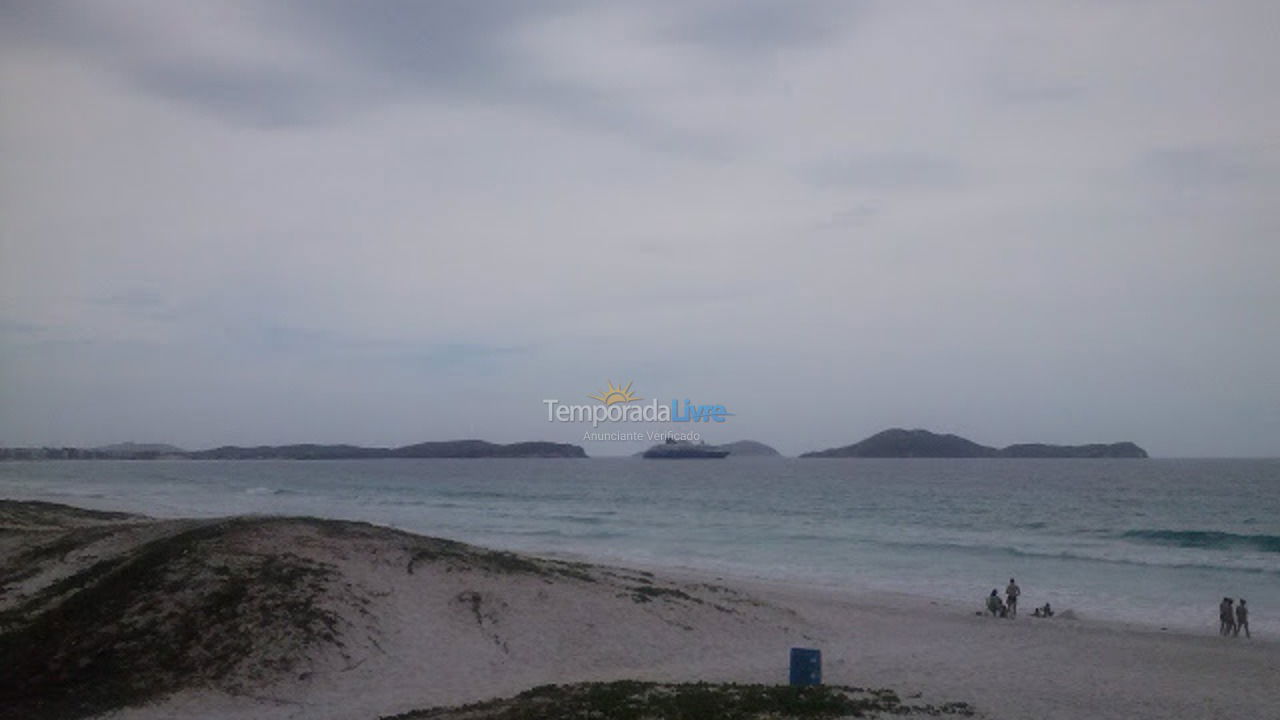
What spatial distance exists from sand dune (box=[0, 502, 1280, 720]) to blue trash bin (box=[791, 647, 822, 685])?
1.23m

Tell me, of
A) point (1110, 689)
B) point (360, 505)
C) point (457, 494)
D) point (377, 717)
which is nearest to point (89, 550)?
point (377, 717)

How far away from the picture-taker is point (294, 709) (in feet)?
44.7

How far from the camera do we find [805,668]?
1395cm

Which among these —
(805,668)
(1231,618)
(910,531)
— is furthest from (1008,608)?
(910,531)

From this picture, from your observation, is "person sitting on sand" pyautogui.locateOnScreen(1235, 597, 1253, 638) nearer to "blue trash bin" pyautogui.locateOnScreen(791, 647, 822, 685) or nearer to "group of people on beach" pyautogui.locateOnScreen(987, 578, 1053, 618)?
"group of people on beach" pyautogui.locateOnScreen(987, 578, 1053, 618)

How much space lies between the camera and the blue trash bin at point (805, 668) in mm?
13898

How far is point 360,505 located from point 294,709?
58196mm

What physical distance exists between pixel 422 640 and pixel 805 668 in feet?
20.8

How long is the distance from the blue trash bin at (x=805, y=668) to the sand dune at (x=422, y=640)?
123 centimetres

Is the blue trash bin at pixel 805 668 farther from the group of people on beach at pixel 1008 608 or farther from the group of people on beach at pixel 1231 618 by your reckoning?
the group of people on beach at pixel 1231 618

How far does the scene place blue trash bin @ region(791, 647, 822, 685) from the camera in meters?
13.9

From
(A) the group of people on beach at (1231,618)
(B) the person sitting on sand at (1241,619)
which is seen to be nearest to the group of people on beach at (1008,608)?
(A) the group of people on beach at (1231,618)

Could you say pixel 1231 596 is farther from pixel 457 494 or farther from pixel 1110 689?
pixel 457 494

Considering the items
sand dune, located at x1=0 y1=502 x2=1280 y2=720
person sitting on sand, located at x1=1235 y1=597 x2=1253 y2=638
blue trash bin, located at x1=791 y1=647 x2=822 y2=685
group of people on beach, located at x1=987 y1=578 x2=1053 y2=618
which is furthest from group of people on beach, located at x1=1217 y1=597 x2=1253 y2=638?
blue trash bin, located at x1=791 y1=647 x2=822 y2=685
